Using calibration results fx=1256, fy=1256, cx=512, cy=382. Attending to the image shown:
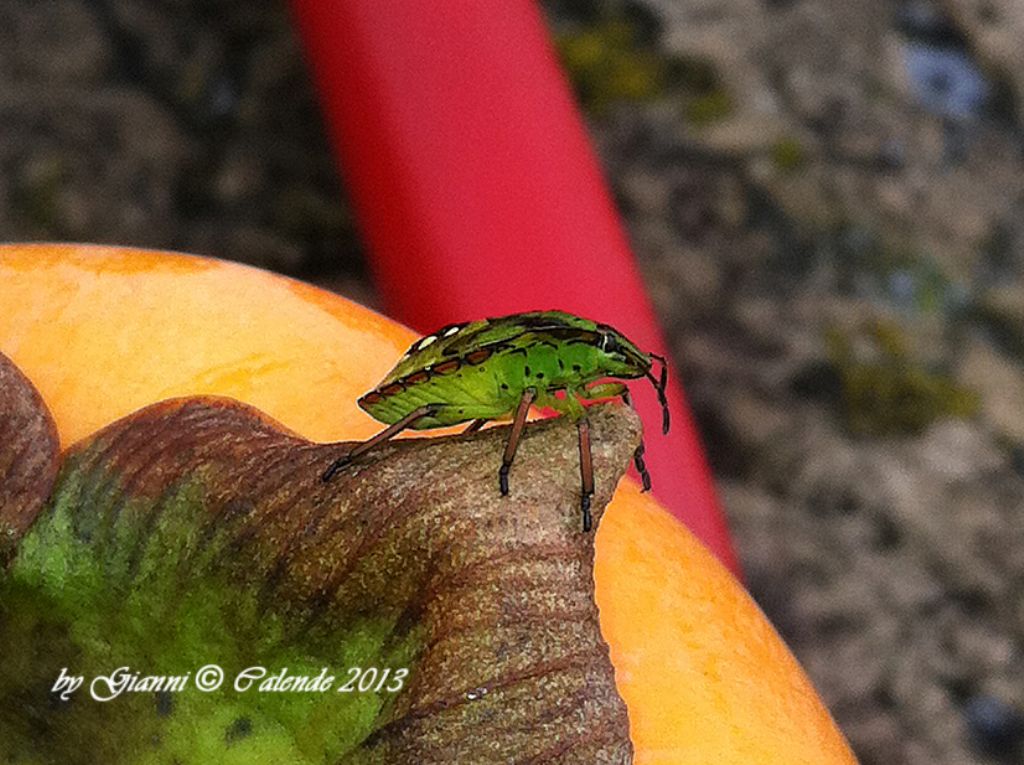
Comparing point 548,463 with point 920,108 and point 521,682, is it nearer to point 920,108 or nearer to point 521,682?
point 521,682

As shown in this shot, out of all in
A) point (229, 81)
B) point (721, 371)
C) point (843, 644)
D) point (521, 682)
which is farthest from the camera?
point (229, 81)

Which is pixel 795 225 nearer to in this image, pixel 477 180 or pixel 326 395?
pixel 477 180

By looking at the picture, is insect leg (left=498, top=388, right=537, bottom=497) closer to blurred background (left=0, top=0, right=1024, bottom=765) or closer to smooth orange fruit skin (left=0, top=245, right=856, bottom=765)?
smooth orange fruit skin (left=0, top=245, right=856, bottom=765)

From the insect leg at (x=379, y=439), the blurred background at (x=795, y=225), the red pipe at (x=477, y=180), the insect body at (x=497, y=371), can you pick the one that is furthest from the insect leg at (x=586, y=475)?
Answer: the blurred background at (x=795, y=225)

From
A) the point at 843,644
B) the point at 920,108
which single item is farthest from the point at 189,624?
the point at 920,108

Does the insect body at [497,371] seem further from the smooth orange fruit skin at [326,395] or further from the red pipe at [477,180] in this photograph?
the red pipe at [477,180]

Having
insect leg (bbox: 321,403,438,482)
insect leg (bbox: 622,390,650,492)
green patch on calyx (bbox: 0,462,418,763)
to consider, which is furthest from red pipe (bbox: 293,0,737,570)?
green patch on calyx (bbox: 0,462,418,763)
